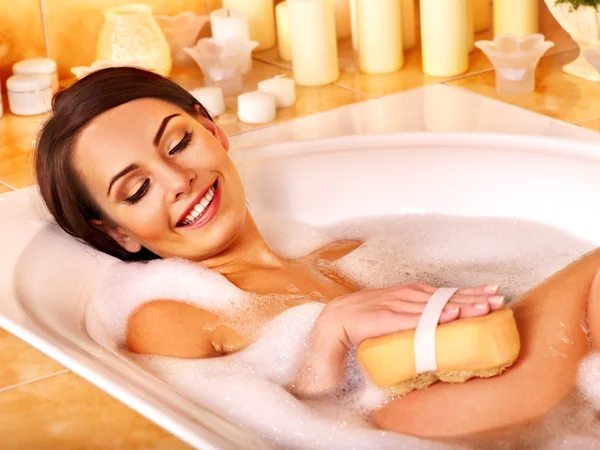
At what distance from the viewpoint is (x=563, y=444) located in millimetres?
1257

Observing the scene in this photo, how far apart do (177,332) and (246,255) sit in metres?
0.23

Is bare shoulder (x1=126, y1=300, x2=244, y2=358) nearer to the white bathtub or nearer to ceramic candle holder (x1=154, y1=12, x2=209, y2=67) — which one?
the white bathtub

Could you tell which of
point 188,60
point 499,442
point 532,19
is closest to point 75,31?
point 188,60

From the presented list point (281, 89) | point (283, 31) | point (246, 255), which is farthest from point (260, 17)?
point (246, 255)

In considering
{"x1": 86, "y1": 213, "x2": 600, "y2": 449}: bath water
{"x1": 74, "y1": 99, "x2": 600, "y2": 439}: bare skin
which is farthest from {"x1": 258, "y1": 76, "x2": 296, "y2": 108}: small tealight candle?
{"x1": 74, "y1": 99, "x2": 600, "y2": 439}: bare skin

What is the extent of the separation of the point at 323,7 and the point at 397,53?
20cm

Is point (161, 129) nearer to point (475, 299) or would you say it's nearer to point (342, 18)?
point (475, 299)

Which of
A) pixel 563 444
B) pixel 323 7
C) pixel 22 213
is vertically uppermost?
pixel 323 7

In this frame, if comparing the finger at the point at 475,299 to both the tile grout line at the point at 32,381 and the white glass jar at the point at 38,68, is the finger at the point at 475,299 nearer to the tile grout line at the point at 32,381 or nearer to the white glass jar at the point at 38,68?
the tile grout line at the point at 32,381

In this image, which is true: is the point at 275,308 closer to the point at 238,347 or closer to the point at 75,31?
the point at 238,347

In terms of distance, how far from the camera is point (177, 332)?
1.44 metres

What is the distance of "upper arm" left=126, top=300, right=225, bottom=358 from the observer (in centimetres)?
142

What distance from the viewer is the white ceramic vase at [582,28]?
205 centimetres

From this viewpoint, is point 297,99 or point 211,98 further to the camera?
point 297,99
